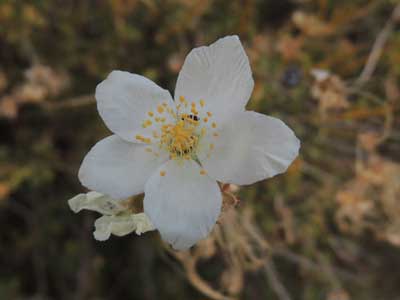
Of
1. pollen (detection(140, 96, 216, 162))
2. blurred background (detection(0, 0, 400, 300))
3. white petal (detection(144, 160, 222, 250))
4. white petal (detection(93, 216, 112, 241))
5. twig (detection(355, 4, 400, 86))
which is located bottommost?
blurred background (detection(0, 0, 400, 300))

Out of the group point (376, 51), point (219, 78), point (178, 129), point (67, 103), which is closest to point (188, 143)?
point (178, 129)

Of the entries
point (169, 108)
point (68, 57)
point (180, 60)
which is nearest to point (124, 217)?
point (169, 108)

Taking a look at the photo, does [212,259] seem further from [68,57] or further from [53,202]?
[68,57]

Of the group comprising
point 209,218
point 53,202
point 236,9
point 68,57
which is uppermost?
point 209,218

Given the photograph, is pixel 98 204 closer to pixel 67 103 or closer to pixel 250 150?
pixel 250 150

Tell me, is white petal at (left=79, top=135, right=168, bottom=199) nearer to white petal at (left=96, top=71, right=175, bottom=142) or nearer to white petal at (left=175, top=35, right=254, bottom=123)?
white petal at (left=96, top=71, right=175, bottom=142)

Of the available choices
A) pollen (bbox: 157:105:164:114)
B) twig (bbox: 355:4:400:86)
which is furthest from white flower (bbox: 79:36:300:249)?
twig (bbox: 355:4:400:86)
